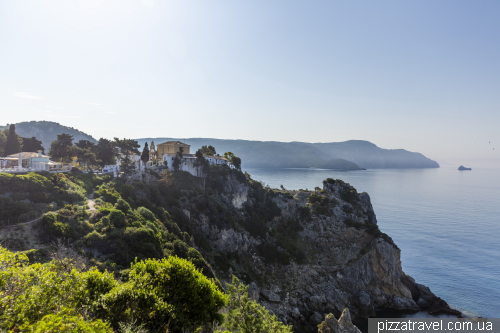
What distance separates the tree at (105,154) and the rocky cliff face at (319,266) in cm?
2327

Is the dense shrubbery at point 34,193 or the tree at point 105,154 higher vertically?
the tree at point 105,154

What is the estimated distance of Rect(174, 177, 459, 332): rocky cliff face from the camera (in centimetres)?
4250

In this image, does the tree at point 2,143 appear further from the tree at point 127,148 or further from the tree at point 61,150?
the tree at point 127,148

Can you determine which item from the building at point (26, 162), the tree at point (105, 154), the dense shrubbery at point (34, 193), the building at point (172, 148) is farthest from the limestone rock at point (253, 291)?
the building at point (26, 162)

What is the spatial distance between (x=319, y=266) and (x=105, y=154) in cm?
5239

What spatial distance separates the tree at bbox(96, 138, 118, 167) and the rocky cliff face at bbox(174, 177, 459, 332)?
2327 cm

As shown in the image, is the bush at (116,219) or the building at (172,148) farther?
the building at (172,148)

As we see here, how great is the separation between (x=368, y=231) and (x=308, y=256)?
1591 cm

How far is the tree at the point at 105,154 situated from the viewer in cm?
5269

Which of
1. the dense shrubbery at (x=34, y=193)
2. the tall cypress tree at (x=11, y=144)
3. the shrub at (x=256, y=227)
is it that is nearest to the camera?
the dense shrubbery at (x=34, y=193)

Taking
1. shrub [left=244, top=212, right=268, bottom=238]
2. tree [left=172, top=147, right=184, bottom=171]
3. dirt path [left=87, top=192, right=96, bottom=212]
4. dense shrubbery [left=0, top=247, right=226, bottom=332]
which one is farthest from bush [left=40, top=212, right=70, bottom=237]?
shrub [left=244, top=212, right=268, bottom=238]

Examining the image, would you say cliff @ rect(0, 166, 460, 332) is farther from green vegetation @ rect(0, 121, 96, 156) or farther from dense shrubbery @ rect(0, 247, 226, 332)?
green vegetation @ rect(0, 121, 96, 156)

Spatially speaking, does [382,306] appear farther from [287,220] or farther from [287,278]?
[287,220]

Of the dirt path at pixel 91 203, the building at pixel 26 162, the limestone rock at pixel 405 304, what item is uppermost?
the building at pixel 26 162
